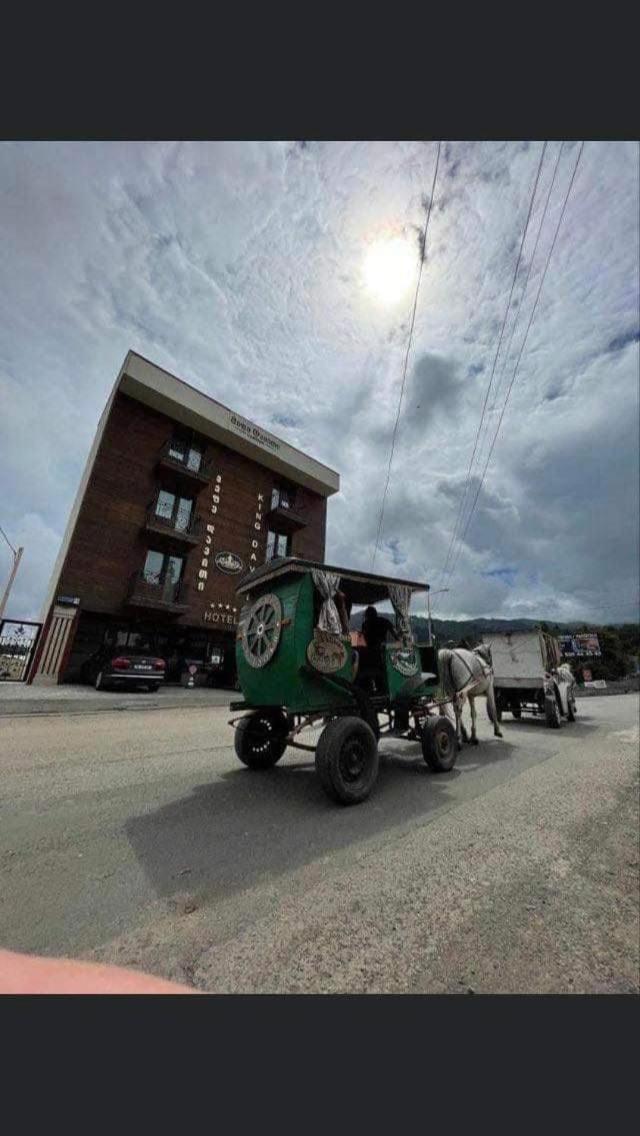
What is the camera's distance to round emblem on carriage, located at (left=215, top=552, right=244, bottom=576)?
74.0ft

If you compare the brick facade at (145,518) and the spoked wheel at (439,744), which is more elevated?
the brick facade at (145,518)

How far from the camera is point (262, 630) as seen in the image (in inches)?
207

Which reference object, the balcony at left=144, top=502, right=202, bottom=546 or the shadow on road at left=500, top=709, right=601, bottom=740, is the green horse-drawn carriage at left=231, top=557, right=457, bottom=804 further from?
the balcony at left=144, top=502, right=202, bottom=546

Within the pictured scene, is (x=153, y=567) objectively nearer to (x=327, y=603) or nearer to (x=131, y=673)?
(x=131, y=673)

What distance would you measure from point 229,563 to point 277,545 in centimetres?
450

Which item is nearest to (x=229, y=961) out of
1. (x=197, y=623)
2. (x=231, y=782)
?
(x=231, y=782)

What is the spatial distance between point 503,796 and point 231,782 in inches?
131

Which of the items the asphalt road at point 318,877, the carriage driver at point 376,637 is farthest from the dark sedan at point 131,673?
the carriage driver at point 376,637

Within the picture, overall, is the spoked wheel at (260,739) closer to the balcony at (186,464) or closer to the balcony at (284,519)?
the balcony at (186,464)

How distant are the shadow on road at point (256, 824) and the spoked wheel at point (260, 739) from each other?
18 centimetres

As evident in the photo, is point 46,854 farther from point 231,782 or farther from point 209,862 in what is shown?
point 231,782

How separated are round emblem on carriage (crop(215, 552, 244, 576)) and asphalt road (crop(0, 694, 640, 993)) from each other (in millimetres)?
17074

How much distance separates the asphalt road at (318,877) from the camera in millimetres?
2002

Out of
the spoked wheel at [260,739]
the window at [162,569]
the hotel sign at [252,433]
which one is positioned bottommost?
the spoked wheel at [260,739]
